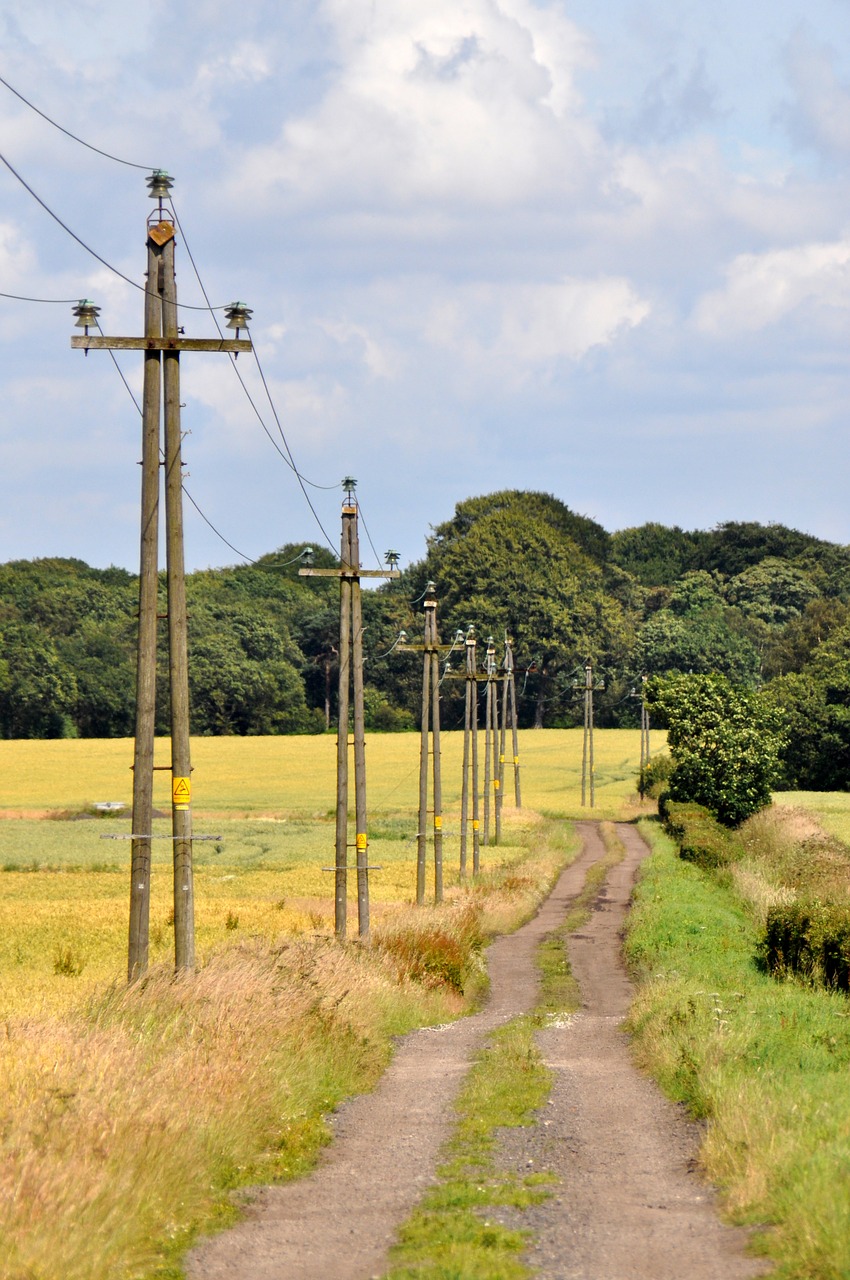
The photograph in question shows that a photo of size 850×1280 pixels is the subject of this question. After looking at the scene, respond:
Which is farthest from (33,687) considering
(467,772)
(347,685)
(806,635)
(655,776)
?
(347,685)

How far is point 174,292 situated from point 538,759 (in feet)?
282

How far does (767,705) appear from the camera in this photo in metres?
74.6

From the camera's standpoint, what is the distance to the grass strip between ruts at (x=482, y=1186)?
8.66 metres

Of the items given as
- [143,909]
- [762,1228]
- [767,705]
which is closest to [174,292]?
[143,909]

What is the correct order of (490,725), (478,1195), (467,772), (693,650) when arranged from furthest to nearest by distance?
(693,650)
(490,725)
(467,772)
(478,1195)

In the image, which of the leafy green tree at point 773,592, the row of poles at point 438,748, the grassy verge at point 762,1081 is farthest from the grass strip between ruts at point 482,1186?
the leafy green tree at point 773,592

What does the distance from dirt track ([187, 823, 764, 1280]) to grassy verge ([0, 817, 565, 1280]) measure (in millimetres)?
363

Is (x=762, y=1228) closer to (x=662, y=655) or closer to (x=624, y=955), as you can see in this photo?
(x=624, y=955)

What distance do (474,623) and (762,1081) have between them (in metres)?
101

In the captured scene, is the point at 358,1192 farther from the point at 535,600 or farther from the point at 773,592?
the point at 773,592

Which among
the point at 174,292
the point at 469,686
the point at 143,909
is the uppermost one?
the point at 174,292

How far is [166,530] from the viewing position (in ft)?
57.8

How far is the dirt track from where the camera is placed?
8828 millimetres

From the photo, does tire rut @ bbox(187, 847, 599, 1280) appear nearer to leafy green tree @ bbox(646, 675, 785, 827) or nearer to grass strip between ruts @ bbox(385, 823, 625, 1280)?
grass strip between ruts @ bbox(385, 823, 625, 1280)
